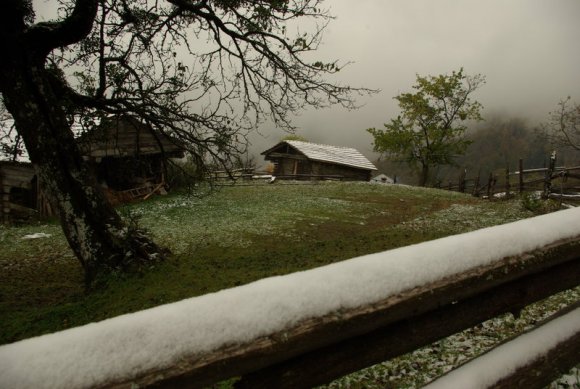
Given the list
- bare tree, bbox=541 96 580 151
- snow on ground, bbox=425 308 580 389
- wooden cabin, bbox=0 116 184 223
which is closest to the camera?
snow on ground, bbox=425 308 580 389

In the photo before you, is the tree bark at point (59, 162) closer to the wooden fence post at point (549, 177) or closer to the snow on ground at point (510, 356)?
the snow on ground at point (510, 356)

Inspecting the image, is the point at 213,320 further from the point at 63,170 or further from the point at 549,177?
the point at 549,177

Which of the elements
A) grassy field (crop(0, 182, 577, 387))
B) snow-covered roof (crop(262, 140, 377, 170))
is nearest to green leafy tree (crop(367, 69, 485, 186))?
snow-covered roof (crop(262, 140, 377, 170))

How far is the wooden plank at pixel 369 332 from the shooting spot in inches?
44.8

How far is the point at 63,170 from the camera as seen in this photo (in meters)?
6.21

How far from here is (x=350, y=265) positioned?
4.90ft

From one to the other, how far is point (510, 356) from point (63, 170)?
693 centimetres

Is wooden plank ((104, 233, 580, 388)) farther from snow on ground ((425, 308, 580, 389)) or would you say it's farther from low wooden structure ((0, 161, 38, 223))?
low wooden structure ((0, 161, 38, 223))

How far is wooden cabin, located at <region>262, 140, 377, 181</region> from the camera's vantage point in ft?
127

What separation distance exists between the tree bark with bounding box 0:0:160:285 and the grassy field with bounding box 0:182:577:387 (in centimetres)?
50

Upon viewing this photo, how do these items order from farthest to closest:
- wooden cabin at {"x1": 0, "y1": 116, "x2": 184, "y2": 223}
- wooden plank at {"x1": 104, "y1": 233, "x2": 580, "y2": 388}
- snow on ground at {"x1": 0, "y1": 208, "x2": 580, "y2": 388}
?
wooden cabin at {"x1": 0, "y1": 116, "x2": 184, "y2": 223}, wooden plank at {"x1": 104, "y1": 233, "x2": 580, "y2": 388}, snow on ground at {"x1": 0, "y1": 208, "x2": 580, "y2": 388}

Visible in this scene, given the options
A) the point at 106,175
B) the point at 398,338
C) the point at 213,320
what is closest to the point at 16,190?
the point at 106,175

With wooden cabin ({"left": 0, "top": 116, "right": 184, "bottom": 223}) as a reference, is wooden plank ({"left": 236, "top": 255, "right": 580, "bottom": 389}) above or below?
below

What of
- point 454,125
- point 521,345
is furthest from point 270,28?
point 454,125
